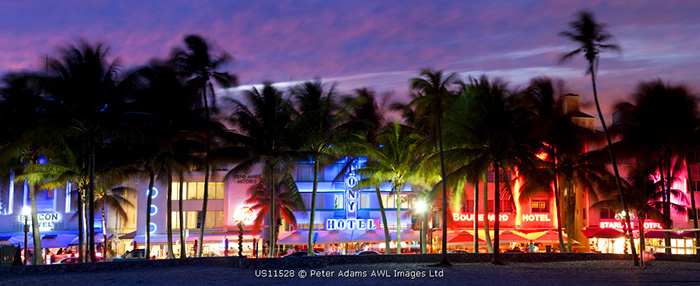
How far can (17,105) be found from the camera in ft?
116

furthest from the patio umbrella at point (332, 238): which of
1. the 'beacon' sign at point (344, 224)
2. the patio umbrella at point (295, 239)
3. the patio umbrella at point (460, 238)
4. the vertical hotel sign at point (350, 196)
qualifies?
the patio umbrella at point (460, 238)

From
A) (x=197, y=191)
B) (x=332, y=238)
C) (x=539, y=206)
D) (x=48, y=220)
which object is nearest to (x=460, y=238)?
(x=332, y=238)

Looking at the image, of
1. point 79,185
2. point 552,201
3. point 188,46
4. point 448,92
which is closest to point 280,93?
point 188,46

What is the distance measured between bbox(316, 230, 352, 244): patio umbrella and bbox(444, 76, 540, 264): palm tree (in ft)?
53.1

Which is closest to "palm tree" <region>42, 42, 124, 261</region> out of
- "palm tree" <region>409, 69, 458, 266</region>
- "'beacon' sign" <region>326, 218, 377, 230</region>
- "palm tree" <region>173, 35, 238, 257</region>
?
"palm tree" <region>173, 35, 238, 257</region>

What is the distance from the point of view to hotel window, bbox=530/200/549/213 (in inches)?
2154

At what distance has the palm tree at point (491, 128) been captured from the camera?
3114 cm

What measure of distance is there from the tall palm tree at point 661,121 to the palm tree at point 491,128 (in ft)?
35.6

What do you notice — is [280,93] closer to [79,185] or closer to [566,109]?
[79,185]

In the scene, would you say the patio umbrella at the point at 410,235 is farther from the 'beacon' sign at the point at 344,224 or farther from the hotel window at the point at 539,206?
the hotel window at the point at 539,206

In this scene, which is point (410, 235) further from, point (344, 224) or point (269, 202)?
point (269, 202)

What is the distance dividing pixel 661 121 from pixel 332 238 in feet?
70.8

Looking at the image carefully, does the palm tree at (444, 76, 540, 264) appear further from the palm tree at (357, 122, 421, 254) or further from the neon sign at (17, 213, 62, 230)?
the neon sign at (17, 213, 62, 230)

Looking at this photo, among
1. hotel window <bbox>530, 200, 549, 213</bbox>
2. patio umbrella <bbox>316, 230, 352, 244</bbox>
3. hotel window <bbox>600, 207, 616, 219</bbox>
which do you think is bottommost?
patio umbrella <bbox>316, 230, 352, 244</bbox>
